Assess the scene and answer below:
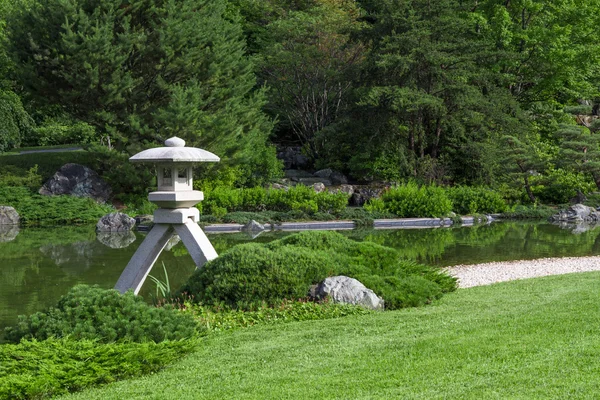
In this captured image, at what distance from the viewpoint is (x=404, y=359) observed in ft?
17.0

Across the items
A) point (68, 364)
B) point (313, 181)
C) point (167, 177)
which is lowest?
point (313, 181)

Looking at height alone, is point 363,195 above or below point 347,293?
below

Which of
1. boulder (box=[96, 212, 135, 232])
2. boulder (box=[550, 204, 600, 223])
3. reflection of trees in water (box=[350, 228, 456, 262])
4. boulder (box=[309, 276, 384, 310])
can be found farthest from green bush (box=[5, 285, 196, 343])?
boulder (box=[550, 204, 600, 223])

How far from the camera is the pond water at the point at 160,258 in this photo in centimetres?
1120

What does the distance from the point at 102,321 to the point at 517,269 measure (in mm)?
7952

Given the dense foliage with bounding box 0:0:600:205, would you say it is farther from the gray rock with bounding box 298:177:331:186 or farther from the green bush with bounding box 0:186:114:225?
the green bush with bounding box 0:186:114:225

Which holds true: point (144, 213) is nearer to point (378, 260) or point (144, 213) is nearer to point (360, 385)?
point (378, 260)

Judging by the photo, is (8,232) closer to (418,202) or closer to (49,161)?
(49,161)

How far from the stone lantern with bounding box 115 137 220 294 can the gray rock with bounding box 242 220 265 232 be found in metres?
Answer: 11.2

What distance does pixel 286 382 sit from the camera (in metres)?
4.82

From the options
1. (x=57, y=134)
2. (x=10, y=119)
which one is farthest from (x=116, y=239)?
(x=57, y=134)

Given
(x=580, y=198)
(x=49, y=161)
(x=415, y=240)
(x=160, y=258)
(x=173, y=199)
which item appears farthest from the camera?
(x=49, y=161)

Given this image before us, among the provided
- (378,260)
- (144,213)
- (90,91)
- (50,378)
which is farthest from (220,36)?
(50,378)

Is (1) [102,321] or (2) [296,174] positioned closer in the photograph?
(1) [102,321]
